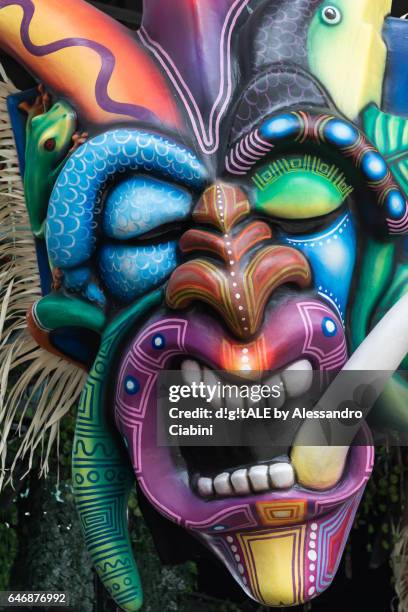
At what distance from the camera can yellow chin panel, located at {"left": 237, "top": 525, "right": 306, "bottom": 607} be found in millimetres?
1847

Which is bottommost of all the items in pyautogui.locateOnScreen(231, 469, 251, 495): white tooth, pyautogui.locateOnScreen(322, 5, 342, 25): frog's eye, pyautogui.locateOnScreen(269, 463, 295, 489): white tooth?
pyautogui.locateOnScreen(231, 469, 251, 495): white tooth

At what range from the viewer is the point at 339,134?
1.91 m

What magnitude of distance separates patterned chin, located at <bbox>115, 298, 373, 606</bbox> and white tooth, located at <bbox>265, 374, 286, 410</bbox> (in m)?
0.02

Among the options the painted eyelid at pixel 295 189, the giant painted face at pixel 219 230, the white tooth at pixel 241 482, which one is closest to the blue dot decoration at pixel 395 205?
the giant painted face at pixel 219 230

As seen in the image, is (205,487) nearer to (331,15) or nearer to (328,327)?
(328,327)

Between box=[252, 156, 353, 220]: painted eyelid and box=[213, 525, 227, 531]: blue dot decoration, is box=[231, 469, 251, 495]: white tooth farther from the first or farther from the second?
box=[252, 156, 353, 220]: painted eyelid

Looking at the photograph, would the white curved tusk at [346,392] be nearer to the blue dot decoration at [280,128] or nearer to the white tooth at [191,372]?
the white tooth at [191,372]

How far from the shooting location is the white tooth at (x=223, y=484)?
184cm

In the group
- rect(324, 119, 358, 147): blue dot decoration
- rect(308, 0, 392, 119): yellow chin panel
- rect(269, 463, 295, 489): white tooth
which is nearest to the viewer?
rect(269, 463, 295, 489): white tooth

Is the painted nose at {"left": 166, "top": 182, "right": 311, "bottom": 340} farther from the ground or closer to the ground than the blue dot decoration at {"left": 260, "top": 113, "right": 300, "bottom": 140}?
closer to the ground

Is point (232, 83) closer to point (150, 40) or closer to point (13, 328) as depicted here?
point (150, 40)

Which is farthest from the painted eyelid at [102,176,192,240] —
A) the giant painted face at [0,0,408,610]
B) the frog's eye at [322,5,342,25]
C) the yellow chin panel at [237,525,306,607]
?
the yellow chin panel at [237,525,306,607]

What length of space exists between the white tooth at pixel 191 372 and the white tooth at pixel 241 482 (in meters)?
0.19

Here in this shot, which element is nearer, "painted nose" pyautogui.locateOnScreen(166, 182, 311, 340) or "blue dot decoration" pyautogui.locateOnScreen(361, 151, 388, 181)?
"painted nose" pyautogui.locateOnScreen(166, 182, 311, 340)
